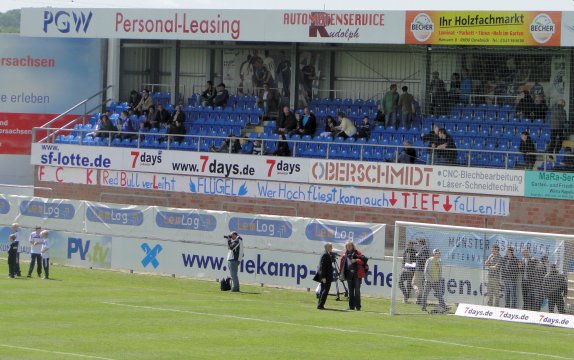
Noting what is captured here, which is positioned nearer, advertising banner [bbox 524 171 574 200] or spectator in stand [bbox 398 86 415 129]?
advertising banner [bbox 524 171 574 200]

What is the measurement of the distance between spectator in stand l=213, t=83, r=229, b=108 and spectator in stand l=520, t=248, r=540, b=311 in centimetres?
1921

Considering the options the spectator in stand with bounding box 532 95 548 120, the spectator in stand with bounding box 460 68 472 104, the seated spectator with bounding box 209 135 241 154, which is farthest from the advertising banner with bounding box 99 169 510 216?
the spectator in stand with bounding box 460 68 472 104

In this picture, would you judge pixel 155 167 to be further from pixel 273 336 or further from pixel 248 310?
pixel 273 336

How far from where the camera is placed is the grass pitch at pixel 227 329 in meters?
20.2

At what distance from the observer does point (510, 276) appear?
26.9 m

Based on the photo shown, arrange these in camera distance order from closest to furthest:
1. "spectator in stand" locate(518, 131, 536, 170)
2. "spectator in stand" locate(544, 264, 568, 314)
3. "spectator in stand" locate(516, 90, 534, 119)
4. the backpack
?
"spectator in stand" locate(544, 264, 568, 314), the backpack, "spectator in stand" locate(518, 131, 536, 170), "spectator in stand" locate(516, 90, 534, 119)

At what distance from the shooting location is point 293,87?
1716 inches

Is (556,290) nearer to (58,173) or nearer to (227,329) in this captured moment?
(227,329)

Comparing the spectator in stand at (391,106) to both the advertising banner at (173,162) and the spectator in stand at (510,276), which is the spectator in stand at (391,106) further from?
the spectator in stand at (510,276)

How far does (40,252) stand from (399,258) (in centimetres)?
1062

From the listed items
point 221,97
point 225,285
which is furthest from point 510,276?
point 221,97

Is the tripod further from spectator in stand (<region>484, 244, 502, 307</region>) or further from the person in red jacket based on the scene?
spectator in stand (<region>484, 244, 502, 307</region>)

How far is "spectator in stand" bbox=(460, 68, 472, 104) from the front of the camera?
131 ft

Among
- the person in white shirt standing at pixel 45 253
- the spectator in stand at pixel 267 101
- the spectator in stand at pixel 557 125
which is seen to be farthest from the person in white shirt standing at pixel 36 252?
the spectator in stand at pixel 557 125
